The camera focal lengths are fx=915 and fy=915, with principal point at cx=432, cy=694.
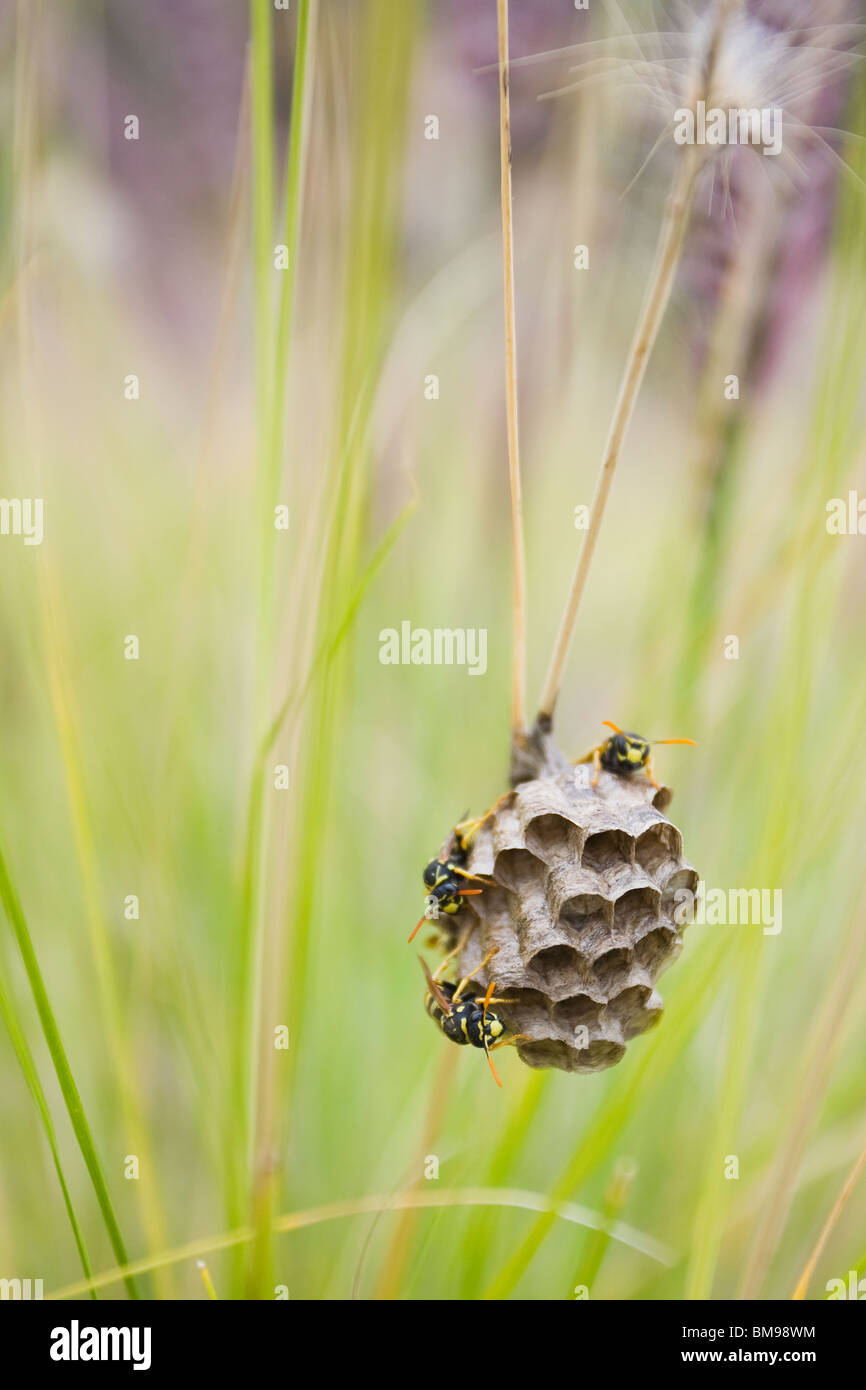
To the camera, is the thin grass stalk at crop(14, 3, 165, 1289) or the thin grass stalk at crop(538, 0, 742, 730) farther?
the thin grass stalk at crop(14, 3, 165, 1289)

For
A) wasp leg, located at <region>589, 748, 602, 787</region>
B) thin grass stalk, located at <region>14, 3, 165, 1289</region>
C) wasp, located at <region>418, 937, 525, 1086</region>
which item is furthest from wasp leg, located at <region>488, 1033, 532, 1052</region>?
thin grass stalk, located at <region>14, 3, 165, 1289</region>

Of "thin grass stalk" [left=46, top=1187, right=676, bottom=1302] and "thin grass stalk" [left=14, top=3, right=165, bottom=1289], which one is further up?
"thin grass stalk" [left=14, top=3, right=165, bottom=1289]

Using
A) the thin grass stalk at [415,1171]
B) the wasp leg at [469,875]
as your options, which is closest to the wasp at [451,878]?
the wasp leg at [469,875]

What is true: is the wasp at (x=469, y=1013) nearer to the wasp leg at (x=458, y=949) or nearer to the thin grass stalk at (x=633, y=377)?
the wasp leg at (x=458, y=949)

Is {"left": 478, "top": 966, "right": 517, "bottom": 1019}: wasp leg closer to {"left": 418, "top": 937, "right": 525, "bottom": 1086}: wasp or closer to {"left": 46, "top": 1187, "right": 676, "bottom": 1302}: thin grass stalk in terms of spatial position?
{"left": 418, "top": 937, "right": 525, "bottom": 1086}: wasp

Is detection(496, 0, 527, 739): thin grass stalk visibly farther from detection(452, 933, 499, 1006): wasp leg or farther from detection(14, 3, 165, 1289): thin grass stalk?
detection(14, 3, 165, 1289): thin grass stalk

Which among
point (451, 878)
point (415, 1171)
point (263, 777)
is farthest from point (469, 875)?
point (415, 1171)

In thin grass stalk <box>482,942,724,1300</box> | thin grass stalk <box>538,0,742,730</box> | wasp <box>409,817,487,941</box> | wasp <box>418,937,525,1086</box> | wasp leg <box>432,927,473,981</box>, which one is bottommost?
thin grass stalk <box>482,942,724,1300</box>
